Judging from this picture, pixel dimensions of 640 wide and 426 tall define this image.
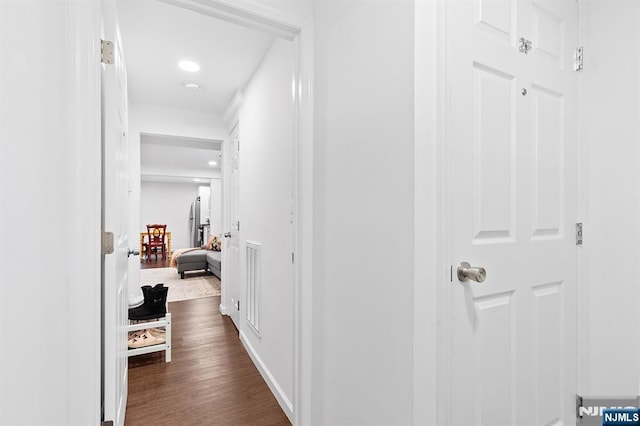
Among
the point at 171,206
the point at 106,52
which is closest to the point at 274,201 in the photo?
the point at 106,52

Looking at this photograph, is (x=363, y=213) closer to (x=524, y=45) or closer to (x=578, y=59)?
(x=524, y=45)

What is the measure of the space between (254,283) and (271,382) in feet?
2.76

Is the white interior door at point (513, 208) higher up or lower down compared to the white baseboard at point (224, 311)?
higher up

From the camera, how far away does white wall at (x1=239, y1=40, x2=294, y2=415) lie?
6.39ft

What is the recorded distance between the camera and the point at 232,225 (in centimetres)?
365

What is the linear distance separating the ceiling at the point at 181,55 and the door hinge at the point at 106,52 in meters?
0.89

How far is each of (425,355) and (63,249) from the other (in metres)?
1.17

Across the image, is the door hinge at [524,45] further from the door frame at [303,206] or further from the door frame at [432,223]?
the door frame at [303,206]

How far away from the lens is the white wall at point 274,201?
1947mm

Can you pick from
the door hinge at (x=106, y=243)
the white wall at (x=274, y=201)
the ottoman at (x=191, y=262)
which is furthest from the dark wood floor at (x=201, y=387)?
the ottoman at (x=191, y=262)

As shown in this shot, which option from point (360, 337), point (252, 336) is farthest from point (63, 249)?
point (252, 336)

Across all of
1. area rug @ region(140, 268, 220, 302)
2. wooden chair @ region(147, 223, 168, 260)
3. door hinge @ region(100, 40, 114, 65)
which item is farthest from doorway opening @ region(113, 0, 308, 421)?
wooden chair @ region(147, 223, 168, 260)

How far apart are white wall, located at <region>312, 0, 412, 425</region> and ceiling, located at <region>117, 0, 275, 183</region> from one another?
98cm

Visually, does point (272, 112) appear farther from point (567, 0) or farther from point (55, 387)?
point (55, 387)
